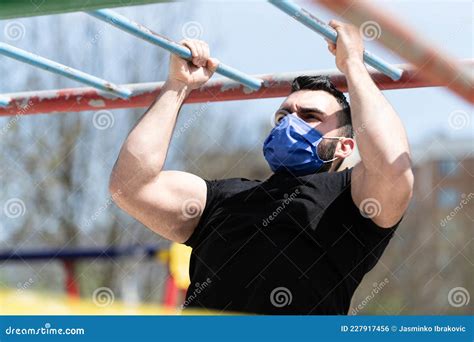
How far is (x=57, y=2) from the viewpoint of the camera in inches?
96.7

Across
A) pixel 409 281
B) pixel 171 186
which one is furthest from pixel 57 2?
pixel 409 281

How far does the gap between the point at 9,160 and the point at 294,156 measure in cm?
718

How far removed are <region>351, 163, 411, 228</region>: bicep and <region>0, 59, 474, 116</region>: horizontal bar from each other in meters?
0.43

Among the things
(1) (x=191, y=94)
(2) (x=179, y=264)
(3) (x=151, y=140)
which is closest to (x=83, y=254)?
(2) (x=179, y=264)

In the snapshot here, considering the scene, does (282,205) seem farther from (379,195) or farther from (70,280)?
(70,280)

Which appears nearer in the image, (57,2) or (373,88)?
(57,2)

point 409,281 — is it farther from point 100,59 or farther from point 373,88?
point 373,88

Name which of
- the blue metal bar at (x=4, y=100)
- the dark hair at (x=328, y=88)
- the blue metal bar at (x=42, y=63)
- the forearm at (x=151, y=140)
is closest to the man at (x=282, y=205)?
the forearm at (x=151, y=140)

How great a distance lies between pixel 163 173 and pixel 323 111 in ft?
1.96

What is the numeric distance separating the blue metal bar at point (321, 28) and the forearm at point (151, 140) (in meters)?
0.49

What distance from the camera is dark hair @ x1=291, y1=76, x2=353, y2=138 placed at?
10.2 feet

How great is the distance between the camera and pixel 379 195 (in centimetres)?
272

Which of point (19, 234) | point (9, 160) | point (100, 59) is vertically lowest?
point (19, 234)

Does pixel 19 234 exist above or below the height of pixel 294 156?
below
